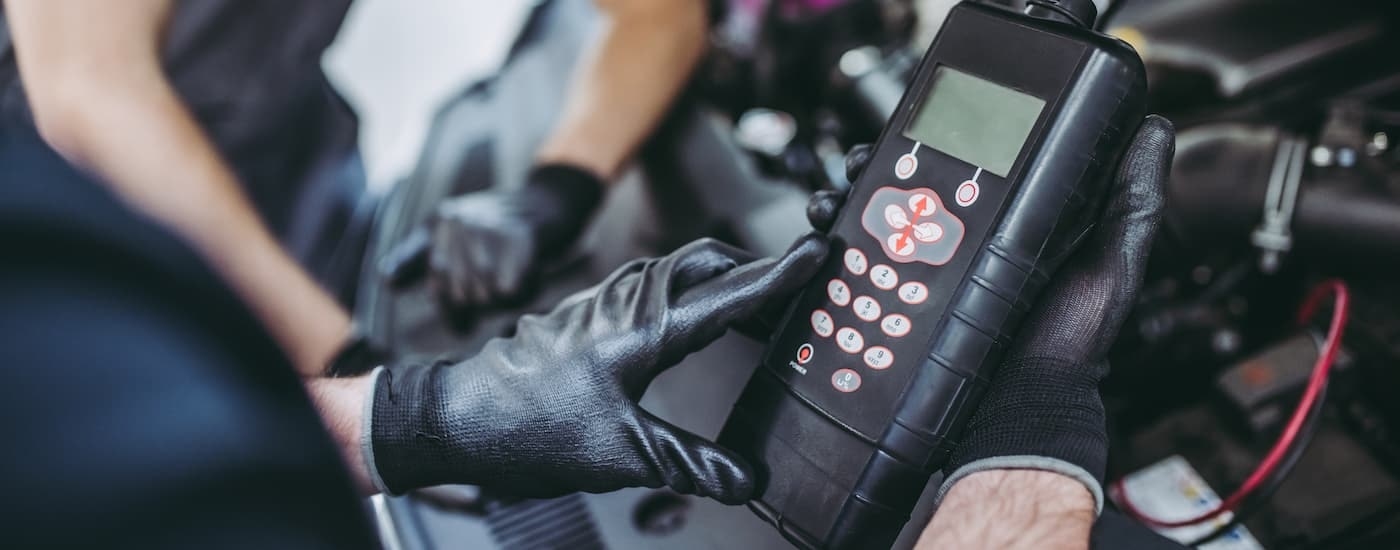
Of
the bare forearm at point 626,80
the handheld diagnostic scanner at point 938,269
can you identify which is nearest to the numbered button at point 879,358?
the handheld diagnostic scanner at point 938,269

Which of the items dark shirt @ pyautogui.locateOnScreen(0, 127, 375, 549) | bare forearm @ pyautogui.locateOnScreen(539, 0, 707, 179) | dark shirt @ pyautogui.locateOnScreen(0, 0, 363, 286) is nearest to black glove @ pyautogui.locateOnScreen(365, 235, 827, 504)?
dark shirt @ pyautogui.locateOnScreen(0, 127, 375, 549)

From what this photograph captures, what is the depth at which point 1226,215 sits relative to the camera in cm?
55

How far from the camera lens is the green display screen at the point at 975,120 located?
402 mm

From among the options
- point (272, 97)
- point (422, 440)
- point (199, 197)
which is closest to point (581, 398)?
point (422, 440)

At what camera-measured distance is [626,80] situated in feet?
3.04

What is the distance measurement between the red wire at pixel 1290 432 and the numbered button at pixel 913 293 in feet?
0.73

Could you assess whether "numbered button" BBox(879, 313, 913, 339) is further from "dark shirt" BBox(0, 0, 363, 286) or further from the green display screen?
"dark shirt" BBox(0, 0, 363, 286)

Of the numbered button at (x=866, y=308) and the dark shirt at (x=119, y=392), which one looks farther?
the numbered button at (x=866, y=308)

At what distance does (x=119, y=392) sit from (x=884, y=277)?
322mm

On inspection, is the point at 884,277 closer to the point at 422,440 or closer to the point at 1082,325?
the point at 1082,325

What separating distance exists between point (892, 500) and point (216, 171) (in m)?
0.68

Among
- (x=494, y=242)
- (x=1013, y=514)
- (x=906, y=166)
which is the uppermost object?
(x=906, y=166)

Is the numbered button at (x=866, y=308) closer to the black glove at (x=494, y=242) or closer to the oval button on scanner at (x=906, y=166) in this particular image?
the oval button on scanner at (x=906, y=166)

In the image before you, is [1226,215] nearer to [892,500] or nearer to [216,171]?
[892,500]
